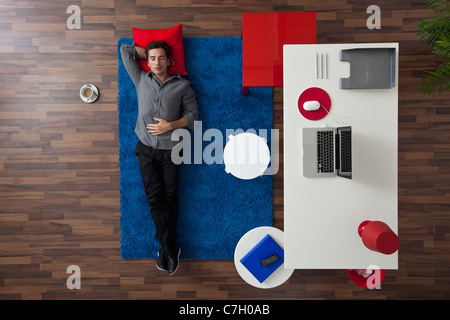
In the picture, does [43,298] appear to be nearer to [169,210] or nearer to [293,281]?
[169,210]

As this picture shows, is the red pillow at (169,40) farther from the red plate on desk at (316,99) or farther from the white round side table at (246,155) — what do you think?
the red plate on desk at (316,99)

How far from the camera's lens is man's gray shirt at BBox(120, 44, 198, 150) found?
74.7 inches

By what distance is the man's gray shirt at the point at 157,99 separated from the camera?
74.7 inches

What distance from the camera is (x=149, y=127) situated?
6.26 ft

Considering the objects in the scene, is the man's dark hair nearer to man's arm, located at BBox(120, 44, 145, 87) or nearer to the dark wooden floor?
man's arm, located at BBox(120, 44, 145, 87)

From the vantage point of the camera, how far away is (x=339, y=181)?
1431 mm

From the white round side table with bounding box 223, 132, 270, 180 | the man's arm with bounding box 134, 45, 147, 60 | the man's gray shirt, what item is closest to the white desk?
the white round side table with bounding box 223, 132, 270, 180

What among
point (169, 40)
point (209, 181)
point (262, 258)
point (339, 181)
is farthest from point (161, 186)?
point (339, 181)

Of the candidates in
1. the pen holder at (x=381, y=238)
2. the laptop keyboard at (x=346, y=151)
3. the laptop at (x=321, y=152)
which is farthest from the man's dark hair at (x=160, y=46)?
the pen holder at (x=381, y=238)

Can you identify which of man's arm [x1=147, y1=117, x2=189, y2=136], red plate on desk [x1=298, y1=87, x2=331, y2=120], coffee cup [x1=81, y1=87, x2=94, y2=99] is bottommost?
man's arm [x1=147, y1=117, x2=189, y2=136]

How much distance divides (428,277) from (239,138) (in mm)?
1833

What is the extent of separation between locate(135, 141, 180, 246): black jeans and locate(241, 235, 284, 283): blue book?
61 cm

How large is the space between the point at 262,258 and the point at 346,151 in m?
0.86
